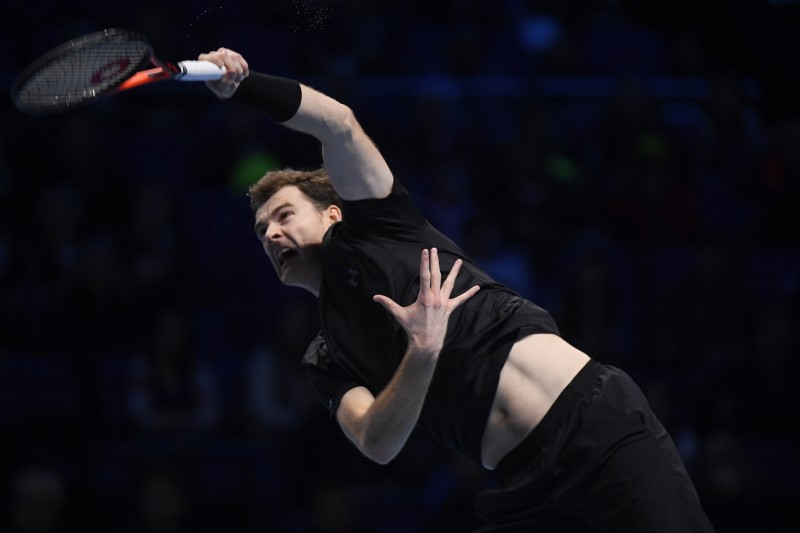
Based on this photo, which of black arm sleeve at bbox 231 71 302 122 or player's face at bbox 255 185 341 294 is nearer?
black arm sleeve at bbox 231 71 302 122

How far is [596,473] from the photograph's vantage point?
3.99 m

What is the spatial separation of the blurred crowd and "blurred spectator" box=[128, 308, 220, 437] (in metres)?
0.02

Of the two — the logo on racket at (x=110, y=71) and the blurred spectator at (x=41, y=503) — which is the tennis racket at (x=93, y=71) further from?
the blurred spectator at (x=41, y=503)

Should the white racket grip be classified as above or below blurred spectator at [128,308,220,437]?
above

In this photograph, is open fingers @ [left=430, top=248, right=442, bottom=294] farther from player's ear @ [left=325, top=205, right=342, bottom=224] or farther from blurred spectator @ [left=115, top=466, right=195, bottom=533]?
blurred spectator @ [left=115, top=466, right=195, bottom=533]

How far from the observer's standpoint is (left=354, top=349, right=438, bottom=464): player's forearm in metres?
3.88

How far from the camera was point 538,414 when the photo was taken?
4.05m

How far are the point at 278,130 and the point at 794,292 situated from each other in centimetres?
454

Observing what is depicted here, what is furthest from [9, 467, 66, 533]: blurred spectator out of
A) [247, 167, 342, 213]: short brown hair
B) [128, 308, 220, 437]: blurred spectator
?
[247, 167, 342, 213]: short brown hair

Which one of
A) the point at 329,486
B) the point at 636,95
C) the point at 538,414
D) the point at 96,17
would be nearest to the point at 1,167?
the point at 96,17

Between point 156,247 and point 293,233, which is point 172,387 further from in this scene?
point 293,233

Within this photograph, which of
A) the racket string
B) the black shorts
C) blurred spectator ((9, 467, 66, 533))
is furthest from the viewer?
blurred spectator ((9, 467, 66, 533))

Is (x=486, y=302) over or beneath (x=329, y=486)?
over

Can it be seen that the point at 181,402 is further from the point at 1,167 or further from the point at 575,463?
the point at 575,463
